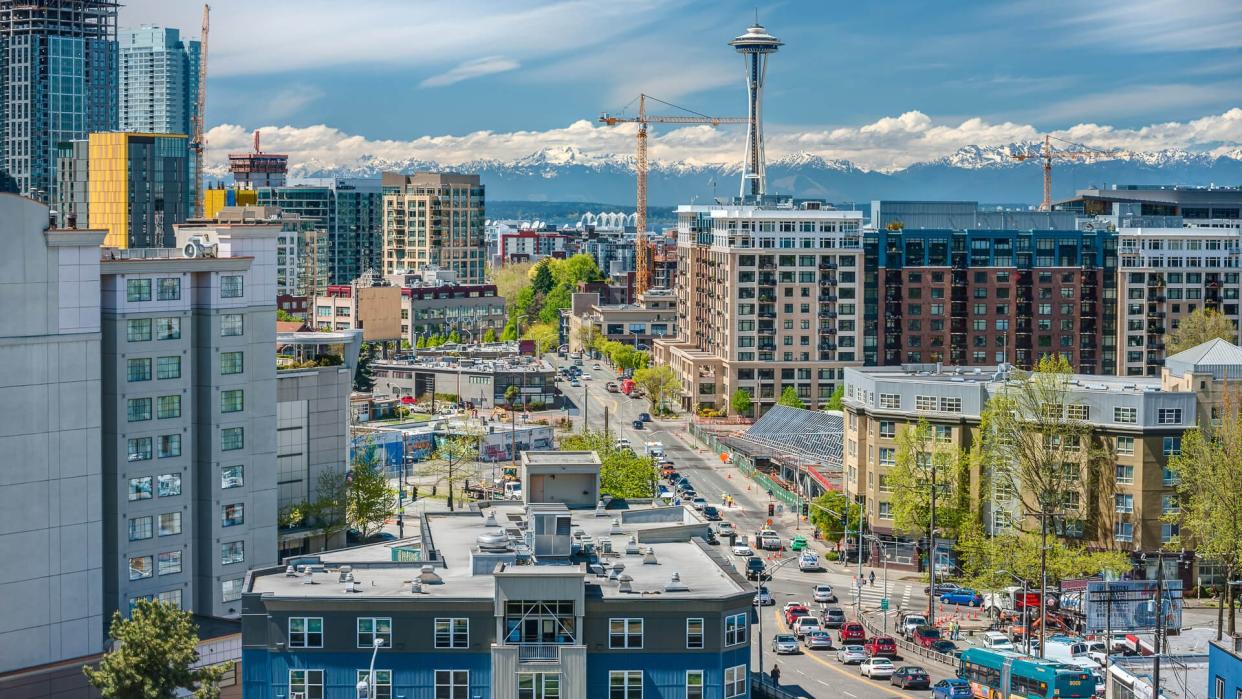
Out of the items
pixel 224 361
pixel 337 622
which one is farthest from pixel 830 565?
pixel 337 622

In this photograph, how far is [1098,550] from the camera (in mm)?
92750

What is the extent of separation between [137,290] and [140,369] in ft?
10.1

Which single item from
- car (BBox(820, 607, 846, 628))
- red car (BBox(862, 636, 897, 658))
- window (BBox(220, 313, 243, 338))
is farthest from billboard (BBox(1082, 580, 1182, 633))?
window (BBox(220, 313, 243, 338))

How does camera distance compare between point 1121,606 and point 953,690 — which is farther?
point 1121,606

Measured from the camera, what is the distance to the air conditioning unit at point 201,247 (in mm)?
68312

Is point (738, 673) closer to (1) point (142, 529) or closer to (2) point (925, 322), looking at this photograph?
(1) point (142, 529)

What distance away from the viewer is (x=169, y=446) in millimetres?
67062

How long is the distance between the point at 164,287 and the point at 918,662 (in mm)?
37278

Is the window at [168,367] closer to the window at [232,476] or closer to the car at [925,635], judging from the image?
the window at [232,476]

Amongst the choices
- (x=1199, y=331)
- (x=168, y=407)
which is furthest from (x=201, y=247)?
(x=1199, y=331)

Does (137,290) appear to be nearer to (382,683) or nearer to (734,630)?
(382,683)

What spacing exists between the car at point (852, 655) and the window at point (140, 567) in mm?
31048

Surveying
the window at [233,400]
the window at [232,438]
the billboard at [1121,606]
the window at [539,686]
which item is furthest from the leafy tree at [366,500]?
the window at [539,686]

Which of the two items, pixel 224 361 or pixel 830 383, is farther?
pixel 830 383
